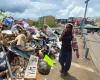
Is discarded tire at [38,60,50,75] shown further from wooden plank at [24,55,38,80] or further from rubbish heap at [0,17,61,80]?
wooden plank at [24,55,38,80]

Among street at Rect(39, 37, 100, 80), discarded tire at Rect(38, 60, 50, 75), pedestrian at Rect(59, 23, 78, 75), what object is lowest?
street at Rect(39, 37, 100, 80)

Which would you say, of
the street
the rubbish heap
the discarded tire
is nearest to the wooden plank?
the rubbish heap

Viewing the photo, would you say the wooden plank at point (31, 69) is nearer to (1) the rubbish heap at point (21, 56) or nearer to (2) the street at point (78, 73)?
(1) the rubbish heap at point (21, 56)

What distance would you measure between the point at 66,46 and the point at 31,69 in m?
1.44

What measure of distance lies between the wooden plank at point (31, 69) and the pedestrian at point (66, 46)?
3.18 feet

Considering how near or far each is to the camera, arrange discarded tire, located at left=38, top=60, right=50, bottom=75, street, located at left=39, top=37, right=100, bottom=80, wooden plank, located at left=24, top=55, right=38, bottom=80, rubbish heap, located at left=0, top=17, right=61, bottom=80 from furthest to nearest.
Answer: discarded tire, located at left=38, top=60, right=50, bottom=75 → street, located at left=39, top=37, right=100, bottom=80 → rubbish heap, located at left=0, top=17, right=61, bottom=80 → wooden plank, located at left=24, top=55, right=38, bottom=80

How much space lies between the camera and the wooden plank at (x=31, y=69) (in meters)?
9.87

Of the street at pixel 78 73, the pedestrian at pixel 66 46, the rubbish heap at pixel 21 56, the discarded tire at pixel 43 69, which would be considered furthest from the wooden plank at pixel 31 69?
the pedestrian at pixel 66 46

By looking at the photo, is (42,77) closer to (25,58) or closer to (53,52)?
(25,58)

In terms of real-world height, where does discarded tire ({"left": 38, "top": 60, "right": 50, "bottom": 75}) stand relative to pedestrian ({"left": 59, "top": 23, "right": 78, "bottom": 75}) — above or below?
below

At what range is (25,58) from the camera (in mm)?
11766

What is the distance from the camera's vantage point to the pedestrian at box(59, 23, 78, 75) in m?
10.9

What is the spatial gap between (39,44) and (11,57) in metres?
3.61

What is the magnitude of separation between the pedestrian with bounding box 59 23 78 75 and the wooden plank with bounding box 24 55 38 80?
969 mm
